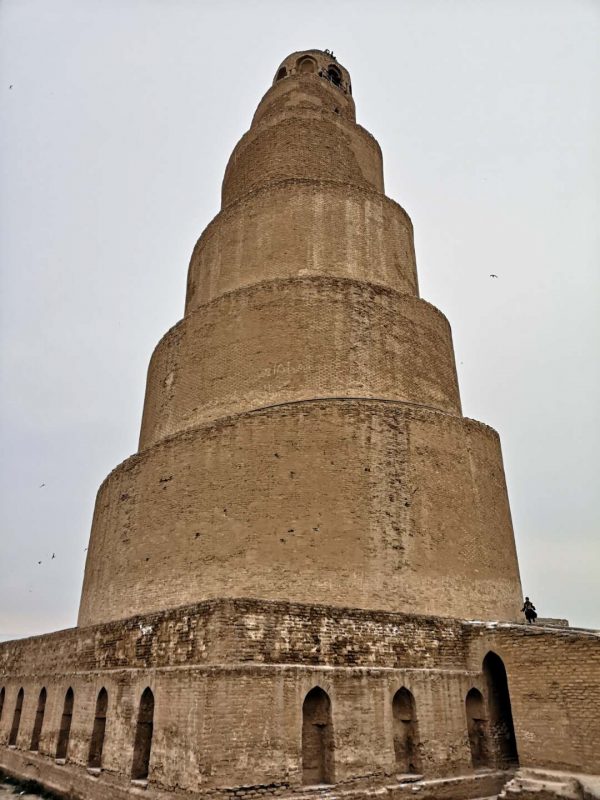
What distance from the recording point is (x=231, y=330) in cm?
1535

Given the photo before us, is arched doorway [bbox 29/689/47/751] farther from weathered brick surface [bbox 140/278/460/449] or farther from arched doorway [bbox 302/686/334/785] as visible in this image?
arched doorway [bbox 302/686/334/785]

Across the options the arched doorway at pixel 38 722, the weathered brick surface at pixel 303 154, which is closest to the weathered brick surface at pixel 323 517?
the arched doorway at pixel 38 722


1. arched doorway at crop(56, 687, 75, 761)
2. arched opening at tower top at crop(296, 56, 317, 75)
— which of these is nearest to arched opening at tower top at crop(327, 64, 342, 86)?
arched opening at tower top at crop(296, 56, 317, 75)

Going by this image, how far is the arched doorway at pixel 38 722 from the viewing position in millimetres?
13008

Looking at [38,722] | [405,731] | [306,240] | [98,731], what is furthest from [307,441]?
[38,722]

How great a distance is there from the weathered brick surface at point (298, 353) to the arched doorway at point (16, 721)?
21.5 ft

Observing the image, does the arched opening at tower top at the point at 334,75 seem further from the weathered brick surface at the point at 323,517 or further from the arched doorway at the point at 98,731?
the arched doorway at the point at 98,731

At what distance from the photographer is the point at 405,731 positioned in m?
9.83

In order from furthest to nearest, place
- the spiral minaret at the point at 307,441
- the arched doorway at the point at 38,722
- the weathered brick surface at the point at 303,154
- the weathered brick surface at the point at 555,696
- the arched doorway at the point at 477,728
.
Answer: the weathered brick surface at the point at 303,154 < the arched doorway at the point at 38,722 < the spiral minaret at the point at 307,441 < the arched doorway at the point at 477,728 < the weathered brick surface at the point at 555,696

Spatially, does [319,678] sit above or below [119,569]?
below

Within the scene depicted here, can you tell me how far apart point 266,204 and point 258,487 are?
352 inches

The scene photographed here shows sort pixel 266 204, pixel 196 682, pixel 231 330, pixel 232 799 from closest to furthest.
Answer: pixel 232 799, pixel 196 682, pixel 231 330, pixel 266 204

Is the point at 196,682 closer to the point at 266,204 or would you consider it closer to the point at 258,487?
the point at 258,487

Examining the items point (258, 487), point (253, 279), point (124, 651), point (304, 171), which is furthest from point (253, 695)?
point (304, 171)
